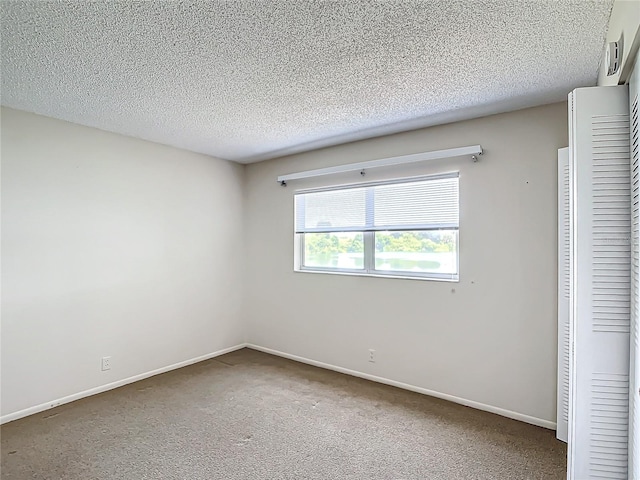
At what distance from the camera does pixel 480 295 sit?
118 inches

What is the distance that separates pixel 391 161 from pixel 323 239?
4.02 ft

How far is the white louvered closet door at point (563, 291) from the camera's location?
2.48 m

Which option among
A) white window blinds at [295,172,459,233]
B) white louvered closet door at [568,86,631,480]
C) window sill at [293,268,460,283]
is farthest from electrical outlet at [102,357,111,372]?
white louvered closet door at [568,86,631,480]

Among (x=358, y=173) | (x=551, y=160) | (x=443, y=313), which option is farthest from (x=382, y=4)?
(x=443, y=313)

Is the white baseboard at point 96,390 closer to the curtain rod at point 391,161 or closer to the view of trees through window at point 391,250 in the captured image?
the view of trees through window at point 391,250

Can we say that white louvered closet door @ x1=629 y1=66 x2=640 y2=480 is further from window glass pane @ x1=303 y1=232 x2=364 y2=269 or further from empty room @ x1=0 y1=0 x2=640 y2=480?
window glass pane @ x1=303 y1=232 x2=364 y2=269

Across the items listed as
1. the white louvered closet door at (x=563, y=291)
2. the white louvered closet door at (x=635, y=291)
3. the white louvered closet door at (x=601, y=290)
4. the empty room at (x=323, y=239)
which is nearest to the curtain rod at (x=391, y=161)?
the empty room at (x=323, y=239)

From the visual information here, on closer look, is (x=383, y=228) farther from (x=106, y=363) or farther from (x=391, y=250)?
(x=106, y=363)

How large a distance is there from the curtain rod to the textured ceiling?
0.28m

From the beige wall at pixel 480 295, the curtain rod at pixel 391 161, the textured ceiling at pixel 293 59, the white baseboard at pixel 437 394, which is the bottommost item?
the white baseboard at pixel 437 394

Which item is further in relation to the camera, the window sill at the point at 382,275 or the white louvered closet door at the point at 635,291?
the window sill at the point at 382,275

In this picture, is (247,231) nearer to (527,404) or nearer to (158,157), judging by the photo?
(158,157)

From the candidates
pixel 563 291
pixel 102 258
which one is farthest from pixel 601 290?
pixel 102 258

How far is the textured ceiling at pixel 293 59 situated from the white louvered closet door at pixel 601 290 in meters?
0.59
